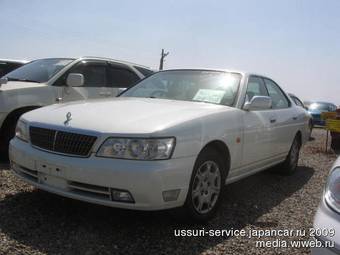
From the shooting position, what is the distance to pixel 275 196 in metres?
5.14

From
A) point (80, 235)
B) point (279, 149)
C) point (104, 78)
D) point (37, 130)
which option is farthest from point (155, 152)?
point (104, 78)

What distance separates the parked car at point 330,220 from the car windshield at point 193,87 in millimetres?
2079

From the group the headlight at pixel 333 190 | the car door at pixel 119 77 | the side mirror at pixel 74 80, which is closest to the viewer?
the headlight at pixel 333 190

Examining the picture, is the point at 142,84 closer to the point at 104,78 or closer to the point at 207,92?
the point at 207,92

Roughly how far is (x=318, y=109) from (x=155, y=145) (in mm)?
19739

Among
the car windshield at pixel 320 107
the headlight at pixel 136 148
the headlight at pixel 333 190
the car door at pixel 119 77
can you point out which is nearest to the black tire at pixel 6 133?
the car door at pixel 119 77

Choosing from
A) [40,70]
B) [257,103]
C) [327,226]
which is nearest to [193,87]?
[257,103]

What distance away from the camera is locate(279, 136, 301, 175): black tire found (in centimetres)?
630

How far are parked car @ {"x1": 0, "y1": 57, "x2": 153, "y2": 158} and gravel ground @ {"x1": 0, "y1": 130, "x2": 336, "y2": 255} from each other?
916 millimetres

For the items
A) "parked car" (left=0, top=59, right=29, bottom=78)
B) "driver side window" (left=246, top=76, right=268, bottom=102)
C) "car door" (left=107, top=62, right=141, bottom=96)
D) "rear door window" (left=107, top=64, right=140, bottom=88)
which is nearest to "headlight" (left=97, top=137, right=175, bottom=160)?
"driver side window" (left=246, top=76, right=268, bottom=102)

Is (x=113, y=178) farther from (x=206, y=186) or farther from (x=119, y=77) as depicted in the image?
(x=119, y=77)

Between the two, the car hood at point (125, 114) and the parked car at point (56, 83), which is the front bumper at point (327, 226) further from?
the parked car at point (56, 83)

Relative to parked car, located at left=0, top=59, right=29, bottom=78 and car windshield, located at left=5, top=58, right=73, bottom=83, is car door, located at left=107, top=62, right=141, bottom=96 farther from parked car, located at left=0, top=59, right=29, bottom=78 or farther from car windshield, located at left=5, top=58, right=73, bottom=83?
parked car, located at left=0, top=59, right=29, bottom=78

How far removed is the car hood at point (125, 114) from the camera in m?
3.37
